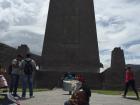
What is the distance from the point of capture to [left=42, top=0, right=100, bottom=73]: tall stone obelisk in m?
44.5

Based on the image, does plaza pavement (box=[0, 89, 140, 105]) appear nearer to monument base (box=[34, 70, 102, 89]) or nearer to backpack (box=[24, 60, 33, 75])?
backpack (box=[24, 60, 33, 75])

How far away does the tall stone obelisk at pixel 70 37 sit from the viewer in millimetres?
44500


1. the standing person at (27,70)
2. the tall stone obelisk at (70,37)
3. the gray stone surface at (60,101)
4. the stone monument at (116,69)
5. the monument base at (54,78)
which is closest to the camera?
the gray stone surface at (60,101)

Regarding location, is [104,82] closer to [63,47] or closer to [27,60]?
[63,47]

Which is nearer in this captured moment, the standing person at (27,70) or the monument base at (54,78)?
the standing person at (27,70)

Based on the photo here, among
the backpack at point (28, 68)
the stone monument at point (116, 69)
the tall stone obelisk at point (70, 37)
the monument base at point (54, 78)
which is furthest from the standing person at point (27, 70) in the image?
the tall stone obelisk at point (70, 37)

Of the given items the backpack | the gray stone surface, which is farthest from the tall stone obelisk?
the backpack

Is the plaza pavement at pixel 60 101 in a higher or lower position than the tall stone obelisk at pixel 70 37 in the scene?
lower

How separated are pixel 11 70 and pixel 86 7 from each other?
2463cm

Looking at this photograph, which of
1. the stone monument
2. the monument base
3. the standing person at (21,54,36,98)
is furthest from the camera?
the stone monument

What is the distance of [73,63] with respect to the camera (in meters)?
44.5

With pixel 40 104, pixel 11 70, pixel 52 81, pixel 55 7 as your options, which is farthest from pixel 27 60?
pixel 55 7

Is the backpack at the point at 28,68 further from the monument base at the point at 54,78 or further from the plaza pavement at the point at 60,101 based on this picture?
the monument base at the point at 54,78

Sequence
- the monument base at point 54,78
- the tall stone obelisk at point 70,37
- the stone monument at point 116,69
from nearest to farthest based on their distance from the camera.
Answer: the monument base at point 54,78
the stone monument at point 116,69
the tall stone obelisk at point 70,37
